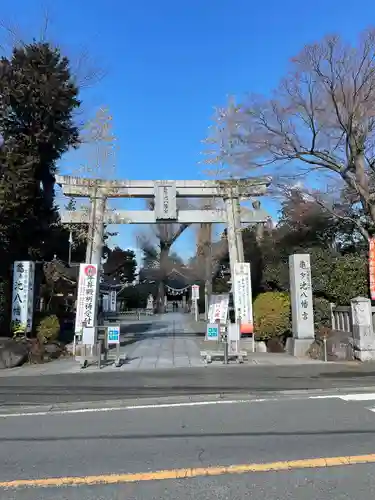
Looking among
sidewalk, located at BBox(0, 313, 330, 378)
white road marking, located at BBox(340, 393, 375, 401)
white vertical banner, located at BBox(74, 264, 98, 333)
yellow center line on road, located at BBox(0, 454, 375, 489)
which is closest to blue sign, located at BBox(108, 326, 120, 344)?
sidewalk, located at BBox(0, 313, 330, 378)

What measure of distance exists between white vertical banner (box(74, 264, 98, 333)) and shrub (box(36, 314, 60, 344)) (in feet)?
2.39

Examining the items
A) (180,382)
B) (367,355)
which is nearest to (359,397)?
(180,382)

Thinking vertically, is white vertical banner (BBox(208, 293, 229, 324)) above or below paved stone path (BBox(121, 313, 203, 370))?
above

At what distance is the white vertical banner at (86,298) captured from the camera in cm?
1576

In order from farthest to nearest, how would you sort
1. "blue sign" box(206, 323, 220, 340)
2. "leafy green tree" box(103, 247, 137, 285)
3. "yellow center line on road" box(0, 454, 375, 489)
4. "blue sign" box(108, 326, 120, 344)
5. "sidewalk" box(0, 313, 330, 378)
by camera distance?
"leafy green tree" box(103, 247, 137, 285)
"blue sign" box(206, 323, 220, 340)
"blue sign" box(108, 326, 120, 344)
"sidewalk" box(0, 313, 330, 378)
"yellow center line on road" box(0, 454, 375, 489)

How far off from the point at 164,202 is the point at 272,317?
569cm

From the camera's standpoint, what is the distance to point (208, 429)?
643 centimetres

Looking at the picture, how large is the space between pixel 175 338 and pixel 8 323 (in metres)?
8.31

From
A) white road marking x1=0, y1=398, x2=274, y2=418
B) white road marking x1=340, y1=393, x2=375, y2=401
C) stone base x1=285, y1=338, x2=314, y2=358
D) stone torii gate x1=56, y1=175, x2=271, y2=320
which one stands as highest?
stone torii gate x1=56, y1=175, x2=271, y2=320

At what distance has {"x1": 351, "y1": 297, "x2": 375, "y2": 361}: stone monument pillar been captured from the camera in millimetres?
13328

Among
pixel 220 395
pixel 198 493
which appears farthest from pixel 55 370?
pixel 198 493

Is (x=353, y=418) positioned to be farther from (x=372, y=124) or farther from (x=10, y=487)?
(x=372, y=124)

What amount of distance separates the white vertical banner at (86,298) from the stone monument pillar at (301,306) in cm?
671

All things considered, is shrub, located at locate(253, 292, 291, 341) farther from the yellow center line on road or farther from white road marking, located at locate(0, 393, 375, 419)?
the yellow center line on road
